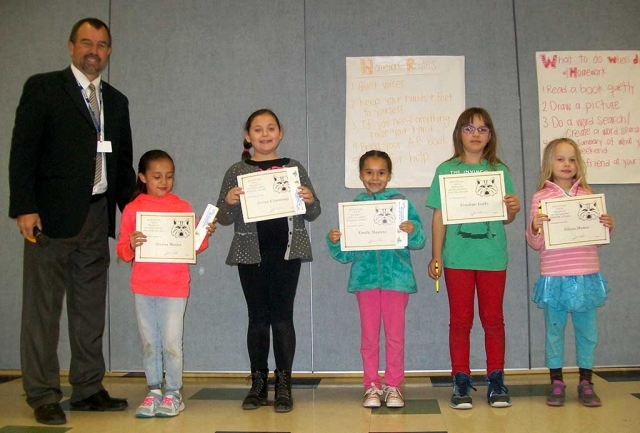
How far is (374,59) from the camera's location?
3.83m

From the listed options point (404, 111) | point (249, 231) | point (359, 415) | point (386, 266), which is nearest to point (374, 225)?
point (386, 266)

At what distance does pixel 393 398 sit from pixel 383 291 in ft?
1.74

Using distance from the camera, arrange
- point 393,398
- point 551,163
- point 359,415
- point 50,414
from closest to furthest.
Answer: point 50,414, point 359,415, point 393,398, point 551,163

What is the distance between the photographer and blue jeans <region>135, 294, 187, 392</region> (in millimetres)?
2955

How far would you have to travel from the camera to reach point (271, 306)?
307 cm

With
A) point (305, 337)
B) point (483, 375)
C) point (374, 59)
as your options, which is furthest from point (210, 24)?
point (483, 375)

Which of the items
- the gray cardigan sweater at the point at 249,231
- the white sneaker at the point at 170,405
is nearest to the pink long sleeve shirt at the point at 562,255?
the gray cardigan sweater at the point at 249,231

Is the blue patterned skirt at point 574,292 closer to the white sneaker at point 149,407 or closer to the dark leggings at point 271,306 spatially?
the dark leggings at point 271,306

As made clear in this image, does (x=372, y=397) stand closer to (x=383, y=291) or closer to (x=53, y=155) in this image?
(x=383, y=291)

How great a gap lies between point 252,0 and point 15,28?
63.4 inches

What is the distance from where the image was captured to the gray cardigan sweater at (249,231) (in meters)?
3.03

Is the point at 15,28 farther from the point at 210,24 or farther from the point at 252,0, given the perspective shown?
the point at 252,0

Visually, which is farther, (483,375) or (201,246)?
(483,375)

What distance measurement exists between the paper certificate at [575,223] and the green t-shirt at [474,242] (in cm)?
23
